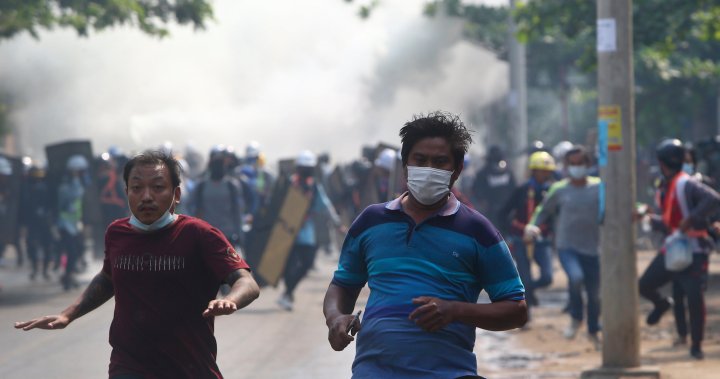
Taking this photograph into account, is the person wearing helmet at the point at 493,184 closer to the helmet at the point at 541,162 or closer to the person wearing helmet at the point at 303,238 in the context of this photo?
the person wearing helmet at the point at 303,238

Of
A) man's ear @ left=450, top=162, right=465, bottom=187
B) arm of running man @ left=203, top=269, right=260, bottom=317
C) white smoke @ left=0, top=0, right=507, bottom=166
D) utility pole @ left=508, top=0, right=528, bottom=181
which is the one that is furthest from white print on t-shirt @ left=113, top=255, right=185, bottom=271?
white smoke @ left=0, top=0, right=507, bottom=166

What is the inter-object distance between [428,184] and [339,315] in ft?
1.58

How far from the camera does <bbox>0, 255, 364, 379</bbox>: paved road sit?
31.4 feet

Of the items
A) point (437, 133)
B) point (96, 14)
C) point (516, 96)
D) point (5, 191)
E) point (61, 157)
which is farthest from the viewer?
point (516, 96)

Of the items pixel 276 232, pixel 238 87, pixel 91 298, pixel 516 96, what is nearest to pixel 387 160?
pixel 276 232

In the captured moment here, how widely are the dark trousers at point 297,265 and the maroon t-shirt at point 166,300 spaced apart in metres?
9.46

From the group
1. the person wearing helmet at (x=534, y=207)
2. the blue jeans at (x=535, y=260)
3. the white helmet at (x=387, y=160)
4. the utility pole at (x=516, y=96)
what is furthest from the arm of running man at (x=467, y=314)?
the utility pole at (x=516, y=96)

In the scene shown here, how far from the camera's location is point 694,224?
965 centimetres

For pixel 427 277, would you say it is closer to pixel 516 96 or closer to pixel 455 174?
pixel 455 174

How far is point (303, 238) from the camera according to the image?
14852 millimetres

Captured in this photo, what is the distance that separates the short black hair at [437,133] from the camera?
4.32 m

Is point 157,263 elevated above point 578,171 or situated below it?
below

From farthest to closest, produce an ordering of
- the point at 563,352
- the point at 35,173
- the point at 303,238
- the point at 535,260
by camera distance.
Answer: the point at 35,173 → the point at 303,238 → the point at 535,260 → the point at 563,352

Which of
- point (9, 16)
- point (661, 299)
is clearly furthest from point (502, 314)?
point (9, 16)
